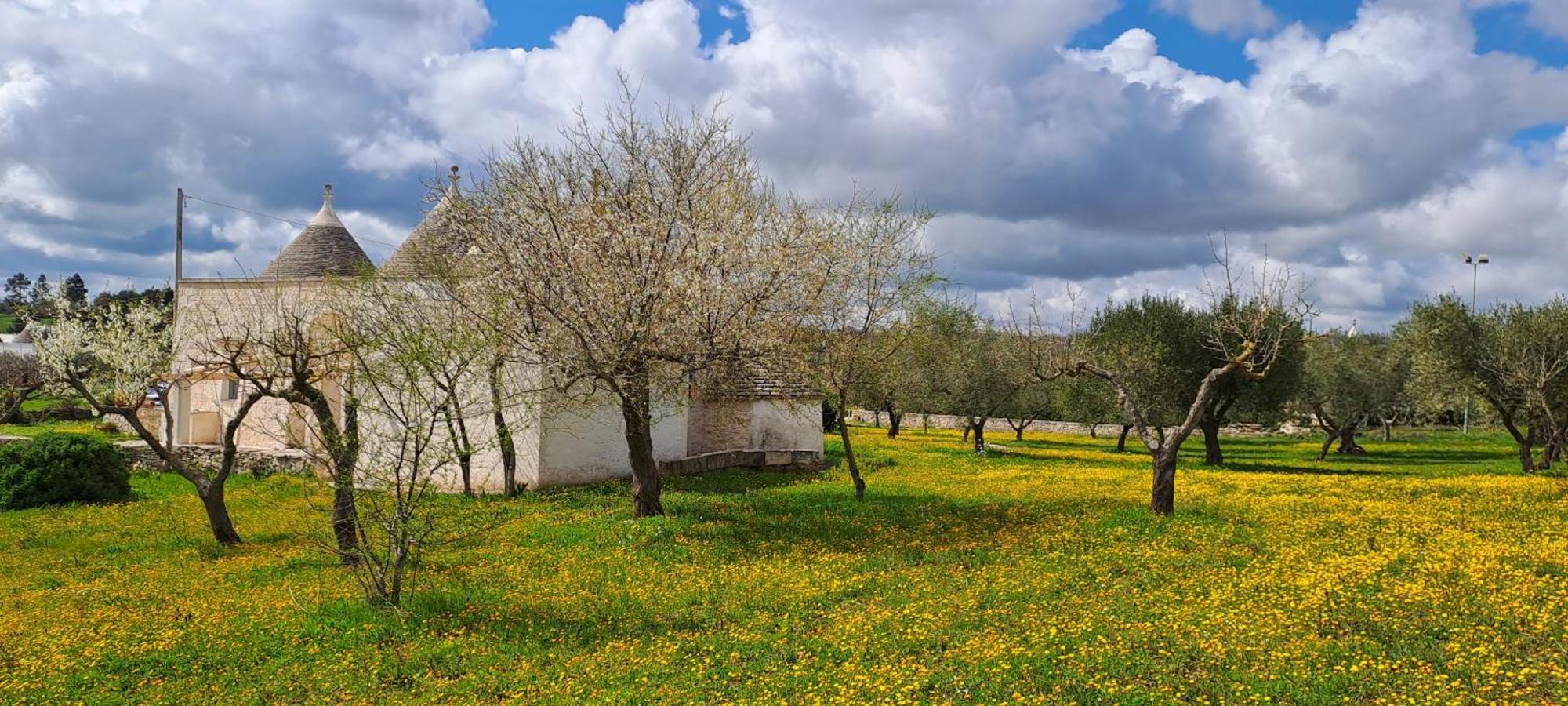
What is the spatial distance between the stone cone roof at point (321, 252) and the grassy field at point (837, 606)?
1233cm

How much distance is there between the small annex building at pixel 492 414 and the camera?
2172 centimetres

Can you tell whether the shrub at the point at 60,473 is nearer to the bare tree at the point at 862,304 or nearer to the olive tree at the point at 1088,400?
the bare tree at the point at 862,304

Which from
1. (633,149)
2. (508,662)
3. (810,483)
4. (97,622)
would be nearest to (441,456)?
(508,662)

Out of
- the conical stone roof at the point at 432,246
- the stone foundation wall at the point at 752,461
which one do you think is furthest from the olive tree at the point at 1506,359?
the conical stone roof at the point at 432,246

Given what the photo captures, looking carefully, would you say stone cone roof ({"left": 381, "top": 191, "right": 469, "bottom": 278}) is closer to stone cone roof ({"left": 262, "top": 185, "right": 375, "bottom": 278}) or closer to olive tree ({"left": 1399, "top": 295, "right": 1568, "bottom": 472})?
stone cone roof ({"left": 262, "top": 185, "right": 375, "bottom": 278})

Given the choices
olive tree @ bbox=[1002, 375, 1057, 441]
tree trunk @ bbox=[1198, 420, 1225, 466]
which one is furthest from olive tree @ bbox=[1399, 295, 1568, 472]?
olive tree @ bbox=[1002, 375, 1057, 441]

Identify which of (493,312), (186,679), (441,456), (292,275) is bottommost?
(186,679)

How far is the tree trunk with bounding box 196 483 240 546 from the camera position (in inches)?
613

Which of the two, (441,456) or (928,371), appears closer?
(441,456)

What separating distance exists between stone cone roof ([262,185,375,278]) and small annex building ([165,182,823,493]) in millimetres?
37

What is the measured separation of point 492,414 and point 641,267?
7.71 m

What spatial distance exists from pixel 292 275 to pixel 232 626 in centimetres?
2199

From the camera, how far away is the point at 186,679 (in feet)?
30.1

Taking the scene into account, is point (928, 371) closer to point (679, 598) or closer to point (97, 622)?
point (679, 598)
